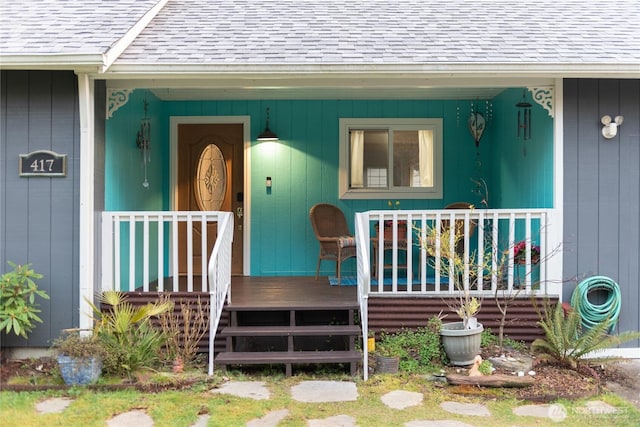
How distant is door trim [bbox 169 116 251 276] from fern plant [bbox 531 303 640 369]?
3846 millimetres

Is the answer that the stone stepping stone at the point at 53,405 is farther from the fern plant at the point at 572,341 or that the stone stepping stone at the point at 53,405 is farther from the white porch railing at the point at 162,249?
the fern plant at the point at 572,341

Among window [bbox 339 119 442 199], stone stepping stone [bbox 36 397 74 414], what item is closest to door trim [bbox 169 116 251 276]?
window [bbox 339 119 442 199]

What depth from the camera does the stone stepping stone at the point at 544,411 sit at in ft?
12.6

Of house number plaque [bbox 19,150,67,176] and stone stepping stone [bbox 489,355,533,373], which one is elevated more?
house number plaque [bbox 19,150,67,176]

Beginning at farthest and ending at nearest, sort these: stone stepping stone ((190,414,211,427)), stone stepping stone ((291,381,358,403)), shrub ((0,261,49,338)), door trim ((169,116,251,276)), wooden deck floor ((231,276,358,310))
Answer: door trim ((169,116,251,276)), wooden deck floor ((231,276,358,310)), shrub ((0,261,49,338)), stone stepping stone ((291,381,358,403)), stone stepping stone ((190,414,211,427))

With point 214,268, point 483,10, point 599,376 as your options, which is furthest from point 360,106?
point 599,376

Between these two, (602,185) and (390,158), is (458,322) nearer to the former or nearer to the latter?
(602,185)

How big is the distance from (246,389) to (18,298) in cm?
203

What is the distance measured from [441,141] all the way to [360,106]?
115 cm

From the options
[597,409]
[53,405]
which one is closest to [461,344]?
[597,409]

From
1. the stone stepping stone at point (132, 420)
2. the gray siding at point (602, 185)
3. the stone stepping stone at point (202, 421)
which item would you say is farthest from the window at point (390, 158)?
the stone stepping stone at point (132, 420)

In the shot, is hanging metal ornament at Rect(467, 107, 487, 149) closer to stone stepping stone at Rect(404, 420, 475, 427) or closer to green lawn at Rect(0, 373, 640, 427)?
green lawn at Rect(0, 373, 640, 427)

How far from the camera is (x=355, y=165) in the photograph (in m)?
7.57

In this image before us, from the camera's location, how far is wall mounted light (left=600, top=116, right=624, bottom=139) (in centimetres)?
523
